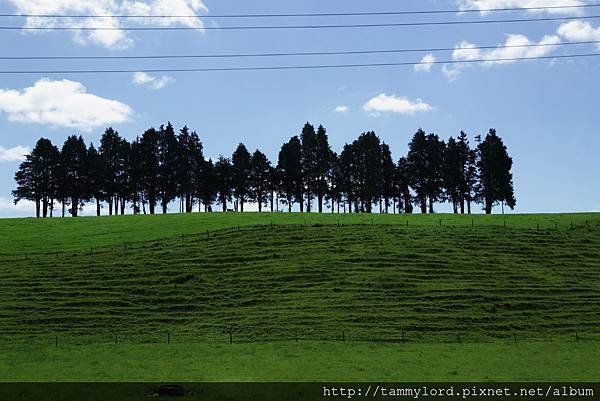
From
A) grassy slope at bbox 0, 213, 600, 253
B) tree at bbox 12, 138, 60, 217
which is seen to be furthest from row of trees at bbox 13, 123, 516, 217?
grassy slope at bbox 0, 213, 600, 253

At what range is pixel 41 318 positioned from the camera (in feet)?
161

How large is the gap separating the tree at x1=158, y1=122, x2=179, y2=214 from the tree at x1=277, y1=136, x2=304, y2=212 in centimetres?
2434

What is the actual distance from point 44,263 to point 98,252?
6.30 m

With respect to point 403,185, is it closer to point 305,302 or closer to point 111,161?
point 111,161

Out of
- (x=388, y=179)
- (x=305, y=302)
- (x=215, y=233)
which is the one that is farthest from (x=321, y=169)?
(x=305, y=302)

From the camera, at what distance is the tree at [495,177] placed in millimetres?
120938

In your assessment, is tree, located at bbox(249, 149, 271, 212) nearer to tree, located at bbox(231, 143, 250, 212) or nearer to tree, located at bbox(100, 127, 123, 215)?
tree, located at bbox(231, 143, 250, 212)

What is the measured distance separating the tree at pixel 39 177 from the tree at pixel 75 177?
74.4 inches

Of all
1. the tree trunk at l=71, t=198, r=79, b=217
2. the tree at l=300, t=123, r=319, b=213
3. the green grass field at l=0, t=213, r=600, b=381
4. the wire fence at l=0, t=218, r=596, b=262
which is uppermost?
the tree at l=300, t=123, r=319, b=213

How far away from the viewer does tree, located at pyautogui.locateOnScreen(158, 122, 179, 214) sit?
423 feet

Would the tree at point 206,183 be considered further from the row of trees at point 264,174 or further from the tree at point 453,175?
the tree at point 453,175

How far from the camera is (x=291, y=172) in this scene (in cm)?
13325

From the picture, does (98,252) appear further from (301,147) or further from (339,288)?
(301,147)
